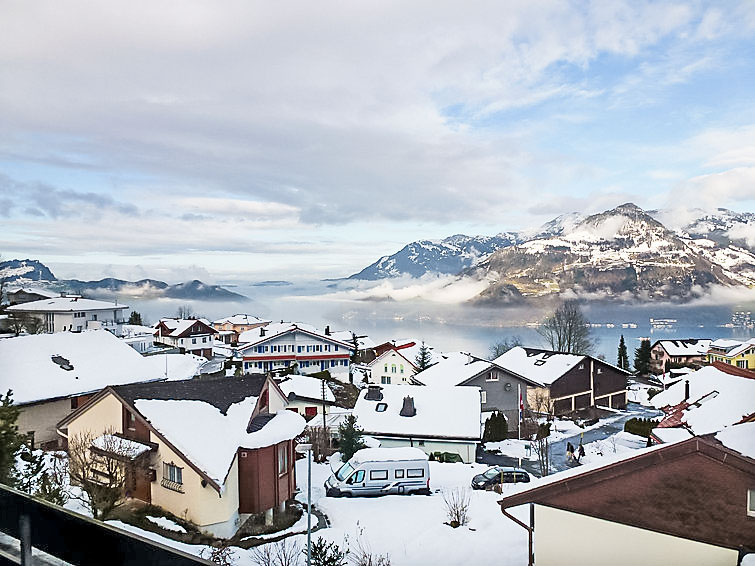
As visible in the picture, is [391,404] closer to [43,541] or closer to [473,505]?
[473,505]

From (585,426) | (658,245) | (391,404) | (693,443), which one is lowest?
(585,426)

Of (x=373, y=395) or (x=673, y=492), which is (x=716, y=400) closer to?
(x=673, y=492)

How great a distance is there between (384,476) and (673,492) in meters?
4.38

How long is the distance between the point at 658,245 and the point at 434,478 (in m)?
4.23

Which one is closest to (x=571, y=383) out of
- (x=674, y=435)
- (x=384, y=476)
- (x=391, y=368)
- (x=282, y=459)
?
(x=391, y=368)

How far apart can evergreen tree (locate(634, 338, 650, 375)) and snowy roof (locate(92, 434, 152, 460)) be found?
4008 mm

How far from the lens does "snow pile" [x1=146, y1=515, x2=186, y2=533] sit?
125 inches

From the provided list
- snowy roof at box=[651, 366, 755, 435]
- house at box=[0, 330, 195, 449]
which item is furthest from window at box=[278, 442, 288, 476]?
snowy roof at box=[651, 366, 755, 435]

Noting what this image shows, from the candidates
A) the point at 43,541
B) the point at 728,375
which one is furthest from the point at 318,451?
the point at 43,541

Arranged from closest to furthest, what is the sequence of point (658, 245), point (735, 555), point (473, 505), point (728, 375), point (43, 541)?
1. point (43, 541)
2. point (735, 555)
3. point (728, 375)
4. point (658, 245)
5. point (473, 505)

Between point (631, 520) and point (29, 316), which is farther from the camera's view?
point (29, 316)

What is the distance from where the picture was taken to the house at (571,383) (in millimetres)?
11539

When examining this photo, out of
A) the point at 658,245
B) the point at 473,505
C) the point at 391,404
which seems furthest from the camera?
the point at 391,404

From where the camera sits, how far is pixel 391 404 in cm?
869
